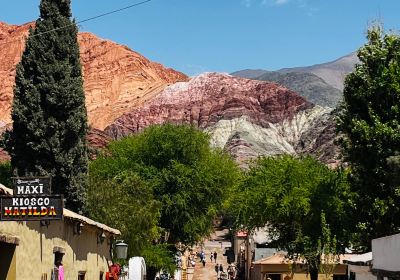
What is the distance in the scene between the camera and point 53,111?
106ft

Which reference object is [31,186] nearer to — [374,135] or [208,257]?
[374,135]

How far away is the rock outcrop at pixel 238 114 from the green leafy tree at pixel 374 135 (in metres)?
104

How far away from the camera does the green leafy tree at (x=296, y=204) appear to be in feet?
120

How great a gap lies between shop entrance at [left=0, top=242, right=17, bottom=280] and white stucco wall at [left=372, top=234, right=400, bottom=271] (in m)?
9.12

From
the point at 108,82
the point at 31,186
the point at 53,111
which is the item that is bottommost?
the point at 31,186

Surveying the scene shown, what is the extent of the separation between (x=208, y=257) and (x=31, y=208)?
6717cm

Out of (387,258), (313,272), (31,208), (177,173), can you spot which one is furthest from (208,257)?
(31,208)

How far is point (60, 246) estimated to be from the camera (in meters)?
19.4

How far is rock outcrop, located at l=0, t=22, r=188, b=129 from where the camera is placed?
178 metres

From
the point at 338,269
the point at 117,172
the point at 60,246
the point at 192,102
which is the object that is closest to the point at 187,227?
the point at 117,172

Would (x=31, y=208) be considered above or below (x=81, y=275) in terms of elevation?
above

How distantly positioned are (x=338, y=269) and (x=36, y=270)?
29.9 meters

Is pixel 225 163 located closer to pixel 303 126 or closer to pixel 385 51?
pixel 385 51

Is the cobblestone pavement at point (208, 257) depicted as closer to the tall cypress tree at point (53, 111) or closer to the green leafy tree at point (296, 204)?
the green leafy tree at point (296, 204)
